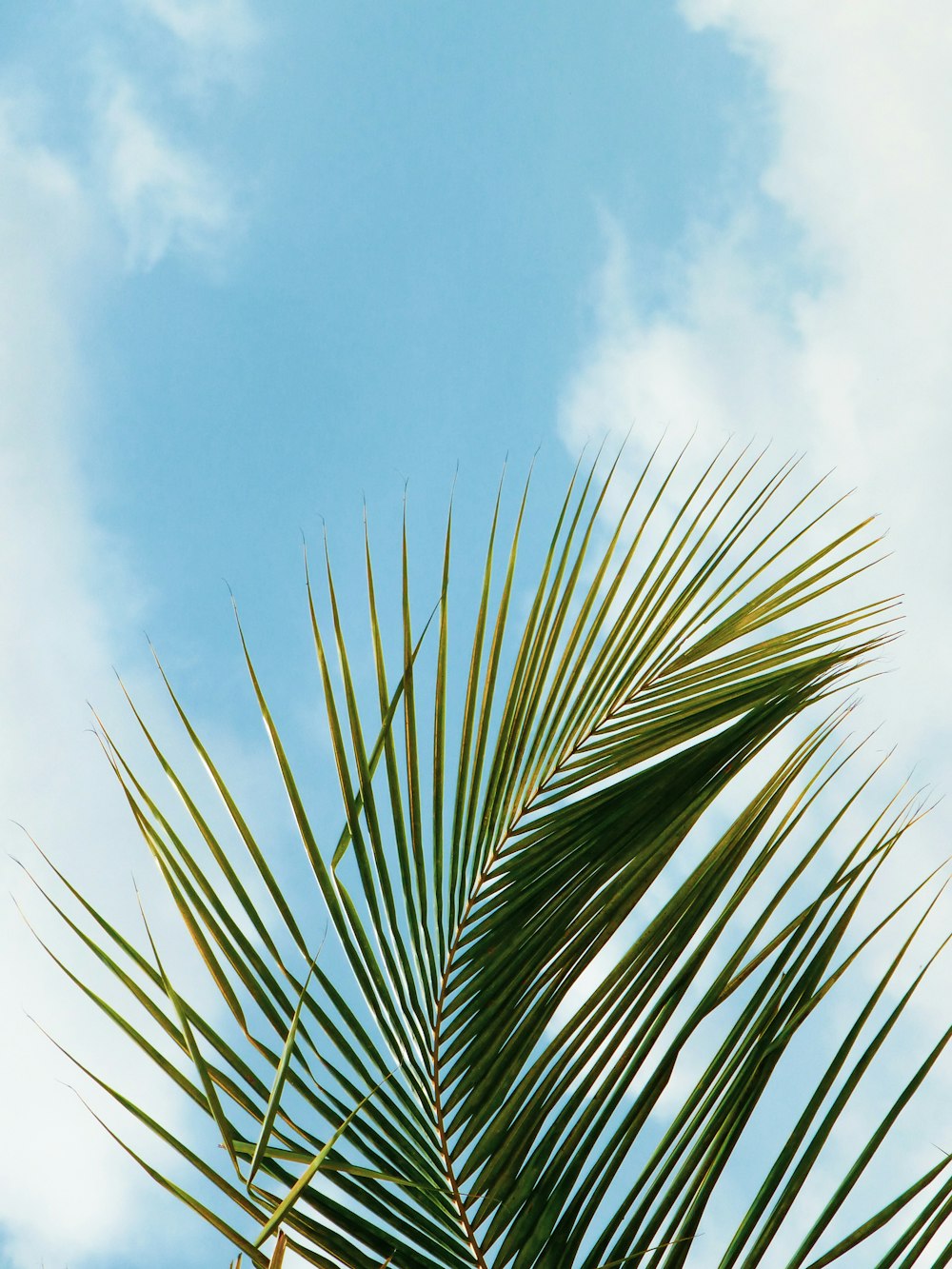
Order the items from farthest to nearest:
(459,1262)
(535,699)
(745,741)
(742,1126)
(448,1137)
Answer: (535,699) → (745,741) → (448,1137) → (459,1262) → (742,1126)

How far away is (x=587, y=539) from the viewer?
1.84 meters

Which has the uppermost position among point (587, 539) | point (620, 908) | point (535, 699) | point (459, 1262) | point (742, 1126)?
point (587, 539)

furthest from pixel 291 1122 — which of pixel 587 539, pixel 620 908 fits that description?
pixel 587 539

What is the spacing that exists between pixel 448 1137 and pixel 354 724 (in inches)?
21.4

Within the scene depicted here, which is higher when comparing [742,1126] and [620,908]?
[620,908]

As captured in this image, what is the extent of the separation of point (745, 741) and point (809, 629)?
0.36 m

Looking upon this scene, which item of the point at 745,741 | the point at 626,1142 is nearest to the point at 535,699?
the point at 745,741

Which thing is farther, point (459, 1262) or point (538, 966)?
point (538, 966)

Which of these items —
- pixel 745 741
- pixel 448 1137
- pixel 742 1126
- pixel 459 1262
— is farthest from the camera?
pixel 745 741

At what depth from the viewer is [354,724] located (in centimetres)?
154

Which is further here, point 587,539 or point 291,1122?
point 587,539

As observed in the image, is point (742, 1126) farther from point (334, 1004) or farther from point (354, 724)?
point (354, 724)

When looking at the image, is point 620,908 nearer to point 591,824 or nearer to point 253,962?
point 591,824

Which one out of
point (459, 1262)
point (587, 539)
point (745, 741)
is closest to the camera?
point (459, 1262)
